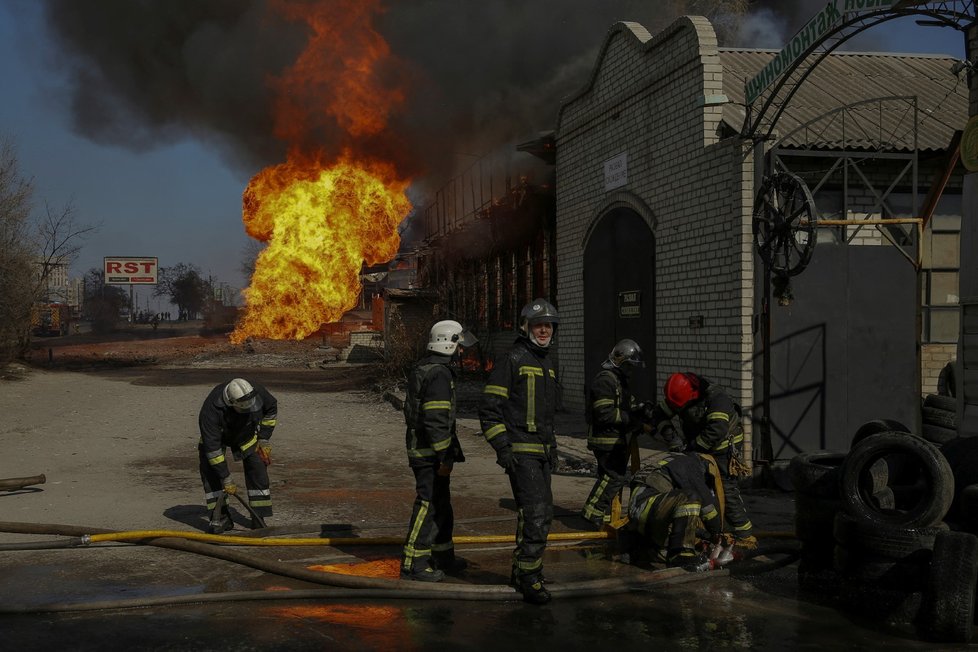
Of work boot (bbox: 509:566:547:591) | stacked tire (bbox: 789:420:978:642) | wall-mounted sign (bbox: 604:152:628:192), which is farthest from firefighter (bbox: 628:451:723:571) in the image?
wall-mounted sign (bbox: 604:152:628:192)

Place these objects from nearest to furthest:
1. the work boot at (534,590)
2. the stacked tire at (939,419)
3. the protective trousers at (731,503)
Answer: the work boot at (534,590) → the protective trousers at (731,503) → the stacked tire at (939,419)

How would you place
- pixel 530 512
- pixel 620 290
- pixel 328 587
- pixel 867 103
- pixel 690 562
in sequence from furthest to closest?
pixel 620 290 < pixel 867 103 < pixel 690 562 < pixel 328 587 < pixel 530 512

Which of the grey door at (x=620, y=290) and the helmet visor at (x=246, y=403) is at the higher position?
the grey door at (x=620, y=290)

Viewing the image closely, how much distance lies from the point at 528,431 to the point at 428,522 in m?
0.97

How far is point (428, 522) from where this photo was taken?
589 cm

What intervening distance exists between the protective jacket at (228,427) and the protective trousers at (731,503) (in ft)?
12.2

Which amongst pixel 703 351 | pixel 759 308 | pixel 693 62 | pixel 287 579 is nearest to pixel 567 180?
pixel 693 62

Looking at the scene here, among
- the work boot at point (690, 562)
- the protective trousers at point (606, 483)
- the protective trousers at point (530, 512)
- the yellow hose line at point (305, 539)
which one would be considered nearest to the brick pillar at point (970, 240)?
the yellow hose line at point (305, 539)

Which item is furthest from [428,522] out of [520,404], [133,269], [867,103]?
[133,269]

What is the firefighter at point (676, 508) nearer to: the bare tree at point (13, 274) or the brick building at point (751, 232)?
the brick building at point (751, 232)

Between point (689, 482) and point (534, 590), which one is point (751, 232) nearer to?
point (689, 482)

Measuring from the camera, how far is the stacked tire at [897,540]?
4.77 metres

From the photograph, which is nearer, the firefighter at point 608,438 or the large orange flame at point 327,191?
the firefighter at point 608,438

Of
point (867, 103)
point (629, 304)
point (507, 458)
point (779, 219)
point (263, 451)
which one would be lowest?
point (263, 451)
